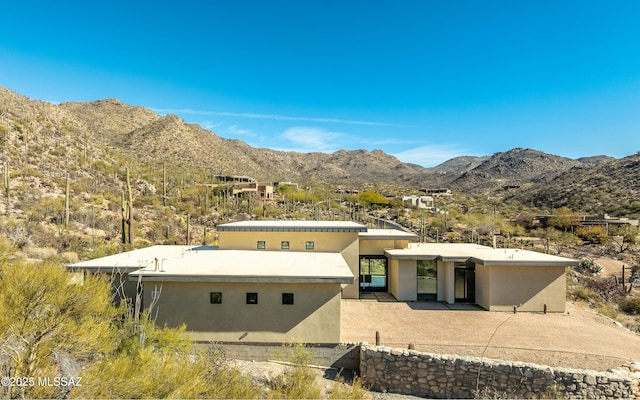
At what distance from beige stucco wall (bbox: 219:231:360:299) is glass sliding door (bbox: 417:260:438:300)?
3059 millimetres

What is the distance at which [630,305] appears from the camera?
54.9 ft

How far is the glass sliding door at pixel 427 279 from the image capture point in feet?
55.0

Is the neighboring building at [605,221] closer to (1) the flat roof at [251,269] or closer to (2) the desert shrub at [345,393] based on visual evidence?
(1) the flat roof at [251,269]

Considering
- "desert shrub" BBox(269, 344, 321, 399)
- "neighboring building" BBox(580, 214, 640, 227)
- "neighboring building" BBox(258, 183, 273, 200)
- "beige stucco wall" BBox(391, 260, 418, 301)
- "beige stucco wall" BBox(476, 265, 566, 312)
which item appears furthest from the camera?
"neighboring building" BBox(258, 183, 273, 200)

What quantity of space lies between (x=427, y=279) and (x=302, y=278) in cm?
845

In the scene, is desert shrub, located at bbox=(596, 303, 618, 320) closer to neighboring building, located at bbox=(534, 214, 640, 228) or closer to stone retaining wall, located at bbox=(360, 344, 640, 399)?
stone retaining wall, located at bbox=(360, 344, 640, 399)

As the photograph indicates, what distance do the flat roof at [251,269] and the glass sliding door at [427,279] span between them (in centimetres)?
455

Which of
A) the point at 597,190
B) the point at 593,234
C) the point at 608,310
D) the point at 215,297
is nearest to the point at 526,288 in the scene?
the point at 608,310

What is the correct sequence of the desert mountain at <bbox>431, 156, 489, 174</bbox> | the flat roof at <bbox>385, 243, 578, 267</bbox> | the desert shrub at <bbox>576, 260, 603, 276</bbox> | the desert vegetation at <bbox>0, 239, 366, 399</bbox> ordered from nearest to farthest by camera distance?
1. the desert vegetation at <bbox>0, 239, 366, 399</bbox>
2. the flat roof at <bbox>385, 243, 578, 267</bbox>
3. the desert shrub at <bbox>576, 260, 603, 276</bbox>
4. the desert mountain at <bbox>431, 156, 489, 174</bbox>

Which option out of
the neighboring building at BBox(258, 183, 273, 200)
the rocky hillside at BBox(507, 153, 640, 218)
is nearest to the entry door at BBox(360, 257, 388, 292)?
the neighboring building at BBox(258, 183, 273, 200)

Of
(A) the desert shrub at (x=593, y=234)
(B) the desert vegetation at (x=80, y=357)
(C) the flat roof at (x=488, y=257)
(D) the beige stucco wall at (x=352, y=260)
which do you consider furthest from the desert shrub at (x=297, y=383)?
(A) the desert shrub at (x=593, y=234)

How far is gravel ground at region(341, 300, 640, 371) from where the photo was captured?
10547 millimetres

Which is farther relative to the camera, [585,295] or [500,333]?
[585,295]

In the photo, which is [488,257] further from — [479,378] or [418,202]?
[418,202]
